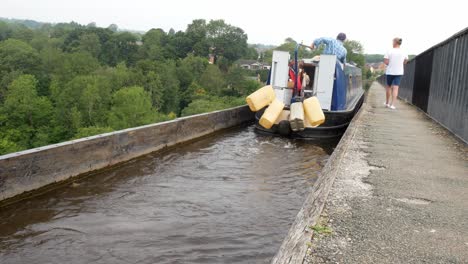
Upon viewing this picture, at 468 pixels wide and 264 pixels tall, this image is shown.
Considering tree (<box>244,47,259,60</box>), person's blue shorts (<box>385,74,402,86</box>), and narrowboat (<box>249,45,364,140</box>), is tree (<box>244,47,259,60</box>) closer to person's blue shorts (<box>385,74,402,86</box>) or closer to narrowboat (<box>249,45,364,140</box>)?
narrowboat (<box>249,45,364,140</box>)

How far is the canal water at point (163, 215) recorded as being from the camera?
394 cm

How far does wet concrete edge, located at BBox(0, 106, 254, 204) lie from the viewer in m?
4.95

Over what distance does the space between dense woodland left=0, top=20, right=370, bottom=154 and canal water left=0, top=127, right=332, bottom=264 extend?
34.5 m

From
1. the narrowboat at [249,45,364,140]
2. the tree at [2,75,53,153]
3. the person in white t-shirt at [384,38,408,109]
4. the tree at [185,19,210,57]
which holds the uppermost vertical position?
the tree at [185,19,210,57]

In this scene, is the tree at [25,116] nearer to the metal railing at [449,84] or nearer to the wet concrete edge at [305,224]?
the metal railing at [449,84]

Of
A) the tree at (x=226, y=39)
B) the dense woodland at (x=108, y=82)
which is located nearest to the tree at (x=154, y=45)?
the dense woodland at (x=108, y=82)

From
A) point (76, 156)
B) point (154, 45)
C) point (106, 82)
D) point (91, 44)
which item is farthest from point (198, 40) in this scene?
point (76, 156)

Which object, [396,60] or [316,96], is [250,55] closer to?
[316,96]

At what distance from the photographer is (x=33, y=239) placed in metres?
4.12

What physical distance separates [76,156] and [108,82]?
185 feet

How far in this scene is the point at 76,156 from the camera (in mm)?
6004

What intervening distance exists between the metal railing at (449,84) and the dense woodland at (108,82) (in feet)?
108

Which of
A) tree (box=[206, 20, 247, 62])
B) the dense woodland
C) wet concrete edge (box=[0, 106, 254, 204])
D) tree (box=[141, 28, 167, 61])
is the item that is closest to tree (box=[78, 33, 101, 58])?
the dense woodland

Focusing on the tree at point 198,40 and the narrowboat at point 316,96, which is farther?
the tree at point 198,40
